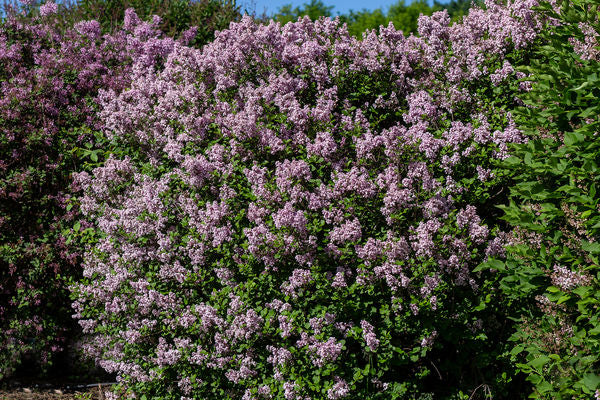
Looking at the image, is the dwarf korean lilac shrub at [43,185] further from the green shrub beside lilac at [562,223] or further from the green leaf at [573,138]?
the green leaf at [573,138]

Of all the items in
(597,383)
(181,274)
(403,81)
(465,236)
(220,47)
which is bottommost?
(597,383)

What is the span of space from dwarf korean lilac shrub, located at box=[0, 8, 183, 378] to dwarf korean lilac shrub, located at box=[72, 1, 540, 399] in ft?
3.61

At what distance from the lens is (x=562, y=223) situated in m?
Answer: 5.40

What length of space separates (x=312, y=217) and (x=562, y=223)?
7.19 ft

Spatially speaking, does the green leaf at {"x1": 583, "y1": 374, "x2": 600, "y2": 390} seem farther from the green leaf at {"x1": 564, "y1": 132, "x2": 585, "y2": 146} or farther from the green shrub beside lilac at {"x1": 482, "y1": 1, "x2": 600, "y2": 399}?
Result: the green leaf at {"x1": 564, "y1": 132, "x2": 585, "y2": 146}

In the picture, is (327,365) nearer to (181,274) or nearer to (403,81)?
(181,274)

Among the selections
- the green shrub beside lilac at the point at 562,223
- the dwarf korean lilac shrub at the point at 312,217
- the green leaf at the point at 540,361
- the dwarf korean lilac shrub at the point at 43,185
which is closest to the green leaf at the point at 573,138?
the green shrub beside lilac at the point at 562,223

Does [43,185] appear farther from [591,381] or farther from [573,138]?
[591,381]

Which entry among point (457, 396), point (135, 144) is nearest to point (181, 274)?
point (135, 144)

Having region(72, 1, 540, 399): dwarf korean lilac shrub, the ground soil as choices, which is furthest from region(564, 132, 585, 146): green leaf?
the ground soil

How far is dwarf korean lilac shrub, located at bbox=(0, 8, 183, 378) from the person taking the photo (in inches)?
340

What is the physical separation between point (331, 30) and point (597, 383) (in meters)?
4.88

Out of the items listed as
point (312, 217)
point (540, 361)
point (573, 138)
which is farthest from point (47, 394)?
point (573, 138)

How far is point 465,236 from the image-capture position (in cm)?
609
